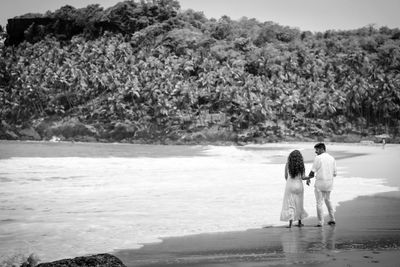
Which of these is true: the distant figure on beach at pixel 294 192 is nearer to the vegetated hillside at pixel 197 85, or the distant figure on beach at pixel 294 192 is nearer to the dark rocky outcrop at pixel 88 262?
the dark rocky outcrop at pixel 88 262

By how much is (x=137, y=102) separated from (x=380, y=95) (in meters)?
44.1

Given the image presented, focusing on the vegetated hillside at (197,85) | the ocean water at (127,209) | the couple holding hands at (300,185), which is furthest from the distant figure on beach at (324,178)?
the vegetated hillside at (197,85)

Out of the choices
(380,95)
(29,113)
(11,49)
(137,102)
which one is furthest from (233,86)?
(11,49)

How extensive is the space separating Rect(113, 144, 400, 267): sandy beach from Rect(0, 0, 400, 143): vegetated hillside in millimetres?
63898

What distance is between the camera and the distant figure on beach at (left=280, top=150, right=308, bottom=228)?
7.73 m

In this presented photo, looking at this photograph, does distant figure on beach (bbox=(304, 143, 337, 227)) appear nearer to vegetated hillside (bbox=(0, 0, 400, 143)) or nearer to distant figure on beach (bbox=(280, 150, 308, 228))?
distant figure on beach (bbox=(280, 150, 308, 228))

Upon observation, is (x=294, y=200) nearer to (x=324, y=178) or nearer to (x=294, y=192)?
(x=294, y=192)

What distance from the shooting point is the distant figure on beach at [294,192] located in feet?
25.4

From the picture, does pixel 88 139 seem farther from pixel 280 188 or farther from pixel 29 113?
pixel 280 188

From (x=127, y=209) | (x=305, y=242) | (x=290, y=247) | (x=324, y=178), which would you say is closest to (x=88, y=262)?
(x=290, y=247)

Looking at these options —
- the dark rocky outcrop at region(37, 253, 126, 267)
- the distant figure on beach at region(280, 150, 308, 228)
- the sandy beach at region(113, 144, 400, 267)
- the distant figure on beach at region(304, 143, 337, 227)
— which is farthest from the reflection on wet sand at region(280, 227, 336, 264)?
the dark rocky outcrop at region(37, 253, 126, 267)

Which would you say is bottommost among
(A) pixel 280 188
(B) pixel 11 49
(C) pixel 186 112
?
(A) pixel 280 188

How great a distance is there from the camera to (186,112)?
82.8 metres

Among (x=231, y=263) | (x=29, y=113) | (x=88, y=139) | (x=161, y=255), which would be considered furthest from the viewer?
(x=29, y=113)
